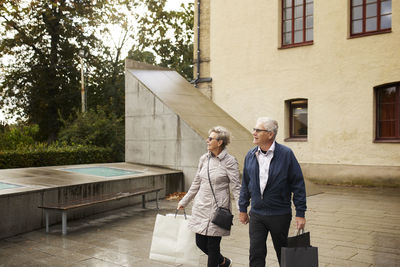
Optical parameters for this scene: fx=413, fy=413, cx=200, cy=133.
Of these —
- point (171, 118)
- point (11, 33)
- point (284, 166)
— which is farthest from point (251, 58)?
point (11, 33)

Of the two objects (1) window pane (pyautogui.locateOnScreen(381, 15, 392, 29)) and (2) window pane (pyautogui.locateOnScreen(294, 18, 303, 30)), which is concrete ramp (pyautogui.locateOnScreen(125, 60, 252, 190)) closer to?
A: (2) window pane (pyautogui.locateOnScreen(294, 18, 303, 30))

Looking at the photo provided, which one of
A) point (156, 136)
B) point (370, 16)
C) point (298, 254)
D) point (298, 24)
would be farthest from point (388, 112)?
point (298, 254)

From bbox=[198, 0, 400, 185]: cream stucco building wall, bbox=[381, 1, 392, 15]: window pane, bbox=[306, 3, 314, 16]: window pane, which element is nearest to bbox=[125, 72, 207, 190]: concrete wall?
bbox=[198, 0, 400, 185]: cream stucco building wall

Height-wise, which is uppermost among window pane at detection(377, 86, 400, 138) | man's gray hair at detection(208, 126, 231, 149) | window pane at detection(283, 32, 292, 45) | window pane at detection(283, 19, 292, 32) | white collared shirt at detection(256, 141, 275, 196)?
window pane at detection(283, 19, 292, 32)

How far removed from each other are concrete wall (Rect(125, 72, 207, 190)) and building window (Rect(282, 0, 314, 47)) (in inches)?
233

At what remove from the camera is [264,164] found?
12.4 feet

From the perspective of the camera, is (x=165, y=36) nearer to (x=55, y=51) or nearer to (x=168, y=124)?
(x=55, y=51)

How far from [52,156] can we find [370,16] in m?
11.1

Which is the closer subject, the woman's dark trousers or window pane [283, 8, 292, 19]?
the woman's dark trousers

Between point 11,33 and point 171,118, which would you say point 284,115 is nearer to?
point 171,118

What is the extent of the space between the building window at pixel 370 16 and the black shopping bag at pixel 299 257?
10.9 meters

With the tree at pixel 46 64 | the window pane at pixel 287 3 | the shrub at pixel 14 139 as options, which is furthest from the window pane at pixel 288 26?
the tree at pixel 46 64

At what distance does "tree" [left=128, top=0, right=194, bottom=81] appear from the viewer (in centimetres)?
2573

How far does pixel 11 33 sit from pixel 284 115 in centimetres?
1896
